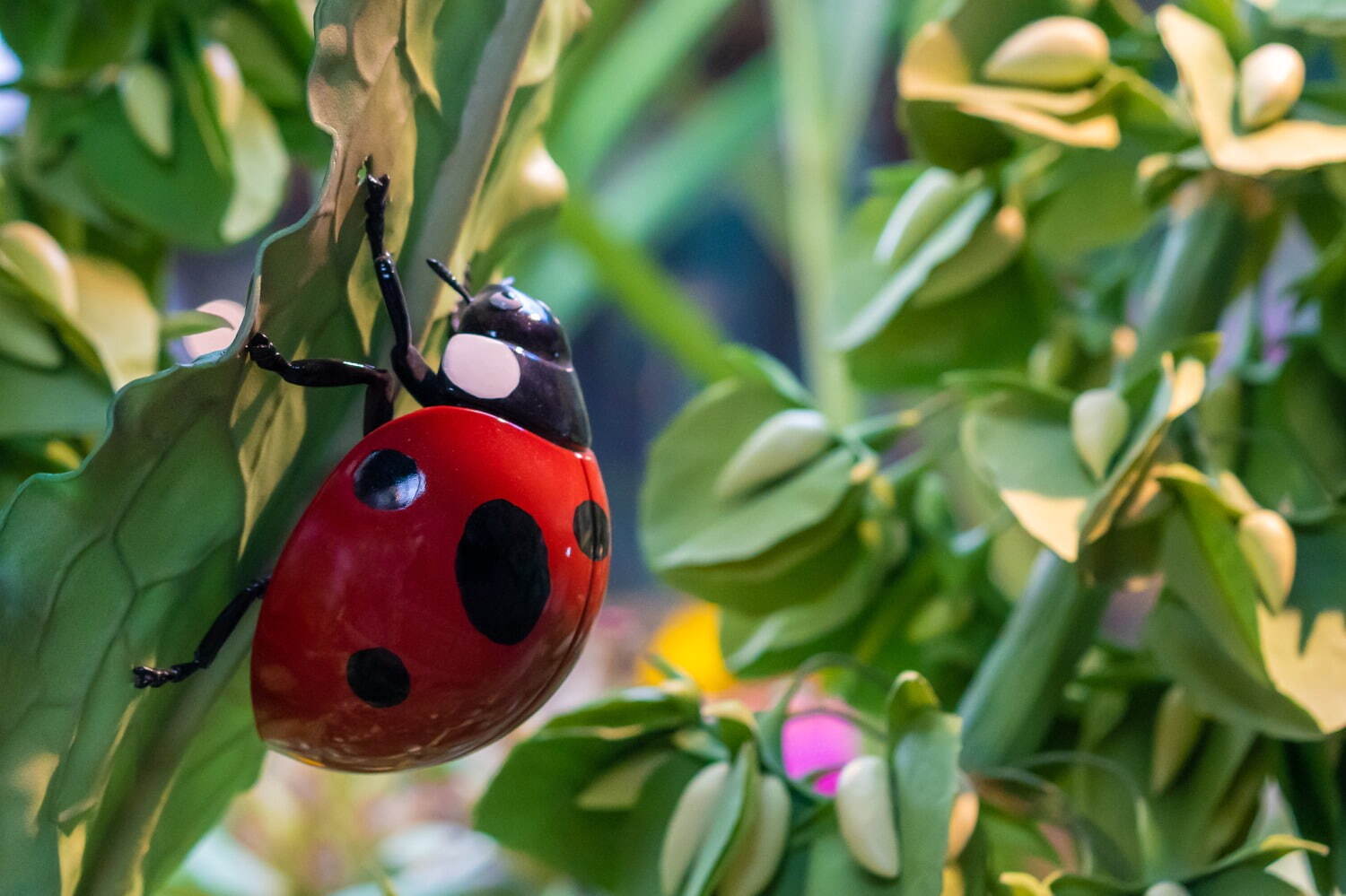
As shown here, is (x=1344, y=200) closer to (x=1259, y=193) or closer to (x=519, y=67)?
(x=1259, y=193)

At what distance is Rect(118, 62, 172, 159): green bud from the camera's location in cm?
24

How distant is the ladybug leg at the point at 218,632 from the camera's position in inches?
7.0

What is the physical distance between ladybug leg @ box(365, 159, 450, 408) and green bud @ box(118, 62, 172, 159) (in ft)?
→ 0.25

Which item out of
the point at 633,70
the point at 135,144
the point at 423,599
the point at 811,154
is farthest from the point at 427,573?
the point at 633,70

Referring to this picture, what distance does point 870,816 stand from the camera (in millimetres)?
201

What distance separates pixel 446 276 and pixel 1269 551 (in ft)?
0.49

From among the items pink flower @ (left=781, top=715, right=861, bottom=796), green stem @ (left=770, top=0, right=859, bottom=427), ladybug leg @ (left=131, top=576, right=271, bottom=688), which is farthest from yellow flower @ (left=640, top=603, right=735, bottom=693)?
ladybug leg @ (left=131, top=576, right=271, bottom=688)

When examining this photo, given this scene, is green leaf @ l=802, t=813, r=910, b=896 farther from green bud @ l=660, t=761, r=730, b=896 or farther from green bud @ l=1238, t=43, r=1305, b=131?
green bud @ l=1238, t=43, r=1305, b=131

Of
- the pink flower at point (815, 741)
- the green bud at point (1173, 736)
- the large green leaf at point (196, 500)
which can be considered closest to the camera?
the large green leaf at point (196, 500)

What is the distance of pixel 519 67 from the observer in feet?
0.62

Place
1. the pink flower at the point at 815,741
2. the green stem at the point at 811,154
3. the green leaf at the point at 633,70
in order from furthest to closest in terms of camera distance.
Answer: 1. the green leaf at the point at 633,70
2. the green stem at the point at 811,154
3. the pink flower at the point at 815,741

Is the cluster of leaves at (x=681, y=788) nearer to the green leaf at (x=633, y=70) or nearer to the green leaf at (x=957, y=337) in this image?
the green leaf at (x=957, y=337)

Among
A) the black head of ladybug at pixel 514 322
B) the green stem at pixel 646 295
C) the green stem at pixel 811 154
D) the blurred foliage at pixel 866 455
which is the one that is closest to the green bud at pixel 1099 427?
the blurred foliage at pixel 866 455

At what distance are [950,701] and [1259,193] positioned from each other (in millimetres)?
136
